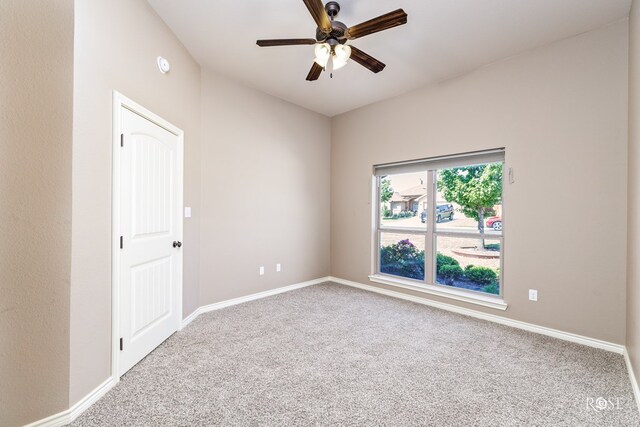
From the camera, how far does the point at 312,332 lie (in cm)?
289

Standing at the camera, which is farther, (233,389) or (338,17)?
(338,17)

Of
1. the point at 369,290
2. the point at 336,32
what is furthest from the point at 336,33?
the point at 369,290

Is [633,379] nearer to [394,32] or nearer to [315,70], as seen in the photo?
[394,32]

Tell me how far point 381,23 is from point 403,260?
10.3ft

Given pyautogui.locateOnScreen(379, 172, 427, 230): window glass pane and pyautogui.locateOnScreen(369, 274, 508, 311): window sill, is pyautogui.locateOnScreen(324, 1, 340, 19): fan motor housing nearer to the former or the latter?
pyautogui.locateOnScreen(379, 172, 427, 230): window glass pane

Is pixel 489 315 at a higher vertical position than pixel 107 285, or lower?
lower

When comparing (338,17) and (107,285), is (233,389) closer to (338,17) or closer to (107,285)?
(107,285)

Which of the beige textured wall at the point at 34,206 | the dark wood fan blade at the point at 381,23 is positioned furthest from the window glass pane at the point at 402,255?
the beige textured wall at the point at 34,206

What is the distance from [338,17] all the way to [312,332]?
9.65 feet

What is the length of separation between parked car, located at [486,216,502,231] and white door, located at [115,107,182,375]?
3476 millimetres

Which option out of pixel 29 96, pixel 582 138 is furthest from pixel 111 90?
pixel 582 138

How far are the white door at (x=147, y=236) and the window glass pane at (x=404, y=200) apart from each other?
290cm

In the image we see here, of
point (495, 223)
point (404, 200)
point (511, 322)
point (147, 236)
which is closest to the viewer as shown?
point (147, 236)

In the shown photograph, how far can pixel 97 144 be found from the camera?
1859mm
